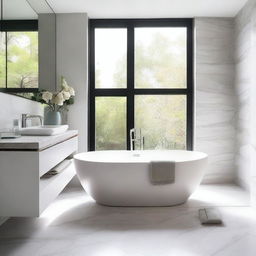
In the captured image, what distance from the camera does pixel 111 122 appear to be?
4.70 metres

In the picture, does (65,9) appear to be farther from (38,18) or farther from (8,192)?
(8,192)

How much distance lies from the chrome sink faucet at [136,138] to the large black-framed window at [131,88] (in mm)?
100

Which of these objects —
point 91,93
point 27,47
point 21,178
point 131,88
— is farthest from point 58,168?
point 131,88

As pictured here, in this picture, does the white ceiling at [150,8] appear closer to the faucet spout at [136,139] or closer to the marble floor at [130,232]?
the faucet spout at [136,139]

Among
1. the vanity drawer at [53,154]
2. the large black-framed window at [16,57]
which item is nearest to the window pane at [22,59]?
the large black-framed window at [16,57]

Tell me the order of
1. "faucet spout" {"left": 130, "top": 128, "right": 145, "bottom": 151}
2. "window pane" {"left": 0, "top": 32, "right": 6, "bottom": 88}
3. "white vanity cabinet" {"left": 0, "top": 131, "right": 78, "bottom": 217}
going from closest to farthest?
"white vanity cabinet" {"left": 0, "top": 131, "right": 78, "bottom": 217}, "window pane" {"left": 0, "top": 32, "right": 6, "bottom": 88}, "faucet spout" {"left": 130, "top": 128, "right": 145, "bottom": 151}

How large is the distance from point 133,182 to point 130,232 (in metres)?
0.64

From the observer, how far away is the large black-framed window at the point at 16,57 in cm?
284

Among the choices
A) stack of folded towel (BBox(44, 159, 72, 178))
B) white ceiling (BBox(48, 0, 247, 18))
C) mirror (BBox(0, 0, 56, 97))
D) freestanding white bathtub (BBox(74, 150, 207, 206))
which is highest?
white ceiling (BBox(48, 0, 247, 18))

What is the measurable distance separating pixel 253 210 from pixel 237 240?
3.10ft

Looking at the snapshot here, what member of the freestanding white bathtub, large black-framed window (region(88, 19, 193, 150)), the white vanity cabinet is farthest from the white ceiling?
the white vanity cabinet

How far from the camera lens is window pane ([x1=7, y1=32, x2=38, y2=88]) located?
2.96 meters

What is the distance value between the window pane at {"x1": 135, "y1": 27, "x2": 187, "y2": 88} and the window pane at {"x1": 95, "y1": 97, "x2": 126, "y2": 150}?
0.49 meters

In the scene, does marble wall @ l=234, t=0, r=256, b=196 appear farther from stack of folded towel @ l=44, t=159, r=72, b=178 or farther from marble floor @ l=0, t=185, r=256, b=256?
stack of folded towel @ l=44, t=159, r=72, b=178
